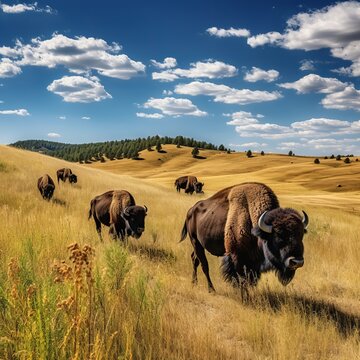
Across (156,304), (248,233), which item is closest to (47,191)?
(248,233)

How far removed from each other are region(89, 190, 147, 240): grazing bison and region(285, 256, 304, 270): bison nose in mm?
5038

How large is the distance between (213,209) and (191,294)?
157cm

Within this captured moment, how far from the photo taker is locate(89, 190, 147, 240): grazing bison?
9656 millimetres

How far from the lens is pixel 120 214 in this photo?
10.3m

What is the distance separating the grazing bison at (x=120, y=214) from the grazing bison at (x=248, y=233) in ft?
7.06

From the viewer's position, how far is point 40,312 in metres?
2.82

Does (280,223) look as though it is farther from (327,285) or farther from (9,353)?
(9,353)

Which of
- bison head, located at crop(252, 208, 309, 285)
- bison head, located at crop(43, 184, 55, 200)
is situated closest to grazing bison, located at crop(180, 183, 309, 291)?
bison head, located at crop(252, 208, 309, 285)

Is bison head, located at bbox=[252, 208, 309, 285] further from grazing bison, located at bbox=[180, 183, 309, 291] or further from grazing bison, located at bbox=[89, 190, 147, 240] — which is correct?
grazing bison, located at bbox=[89, 190, 147, 240]

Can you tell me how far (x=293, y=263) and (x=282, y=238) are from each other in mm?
436

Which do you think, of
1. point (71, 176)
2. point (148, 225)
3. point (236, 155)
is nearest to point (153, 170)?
point (236, 155)

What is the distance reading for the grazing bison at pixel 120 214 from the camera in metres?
9.66

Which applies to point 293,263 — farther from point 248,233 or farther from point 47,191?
point 47,191

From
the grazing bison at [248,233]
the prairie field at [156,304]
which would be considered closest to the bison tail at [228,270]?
the grazing bison at [248,233]
